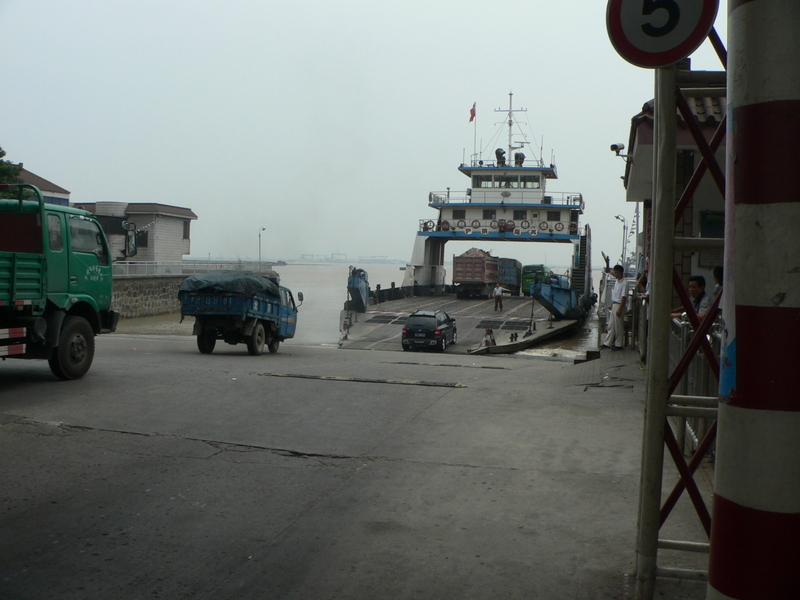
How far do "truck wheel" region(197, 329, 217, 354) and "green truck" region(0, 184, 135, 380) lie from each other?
6134 mm

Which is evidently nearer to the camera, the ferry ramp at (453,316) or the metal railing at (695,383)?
the metal railing at (695,383)

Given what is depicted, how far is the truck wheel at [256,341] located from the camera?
1797 centimetres

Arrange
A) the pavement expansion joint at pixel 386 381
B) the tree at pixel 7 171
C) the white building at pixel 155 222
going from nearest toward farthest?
the pavement expansion joint at pixel 386 381, the tree at pixel 7 171, the white building at pixel 155 222

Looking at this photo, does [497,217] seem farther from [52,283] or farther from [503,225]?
[52,283]

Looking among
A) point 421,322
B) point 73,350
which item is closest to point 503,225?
point 421,322

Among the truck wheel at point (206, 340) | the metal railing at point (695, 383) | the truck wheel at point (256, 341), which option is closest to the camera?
the metal railing at point (695, 383)

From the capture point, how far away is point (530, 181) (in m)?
54.5

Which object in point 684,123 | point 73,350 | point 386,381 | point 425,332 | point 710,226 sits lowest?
point 425,332

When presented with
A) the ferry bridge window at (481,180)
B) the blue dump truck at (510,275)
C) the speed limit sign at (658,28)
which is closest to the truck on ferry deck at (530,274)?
the blue dump truck at (510,275)

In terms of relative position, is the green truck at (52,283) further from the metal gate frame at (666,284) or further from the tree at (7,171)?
the tree at (7,171)

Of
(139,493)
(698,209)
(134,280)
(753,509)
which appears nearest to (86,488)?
(139,493)

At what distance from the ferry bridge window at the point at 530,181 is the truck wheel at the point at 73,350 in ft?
152

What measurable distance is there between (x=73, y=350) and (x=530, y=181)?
47.0m

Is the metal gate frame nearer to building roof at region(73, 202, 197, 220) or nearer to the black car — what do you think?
the black car
